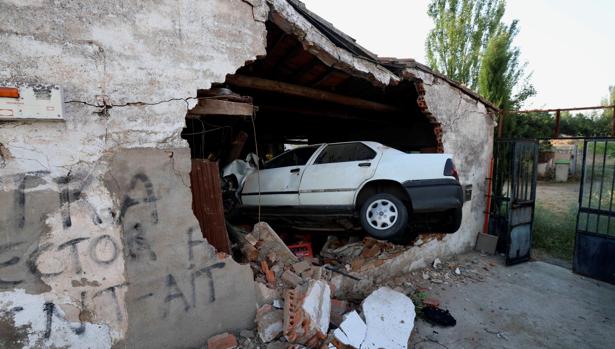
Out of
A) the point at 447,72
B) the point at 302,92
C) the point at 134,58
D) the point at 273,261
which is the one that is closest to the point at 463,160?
the point at 302,92

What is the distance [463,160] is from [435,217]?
234cm

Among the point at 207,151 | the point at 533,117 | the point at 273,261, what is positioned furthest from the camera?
the point at 533,117

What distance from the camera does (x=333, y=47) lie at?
3.68 meters

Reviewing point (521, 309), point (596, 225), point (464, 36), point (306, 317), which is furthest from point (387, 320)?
point (464, 36)

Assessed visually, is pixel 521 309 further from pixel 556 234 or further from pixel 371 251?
pixel 556 234

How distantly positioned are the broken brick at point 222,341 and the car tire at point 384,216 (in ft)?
7.12

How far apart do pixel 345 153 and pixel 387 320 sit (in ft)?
7.92

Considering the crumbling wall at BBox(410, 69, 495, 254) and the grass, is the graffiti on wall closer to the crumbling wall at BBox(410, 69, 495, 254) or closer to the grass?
the crumbling wall at BBox(410, 69, 495, 254)

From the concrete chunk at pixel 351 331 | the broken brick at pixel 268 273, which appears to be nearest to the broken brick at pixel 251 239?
the broken brick at pixel 268 273

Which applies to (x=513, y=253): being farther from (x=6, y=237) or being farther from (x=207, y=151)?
(x=6, y=237)

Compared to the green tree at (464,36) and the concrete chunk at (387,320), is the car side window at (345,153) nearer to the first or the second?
the concrete chunk at (387,320)

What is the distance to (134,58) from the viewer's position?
2564 mm

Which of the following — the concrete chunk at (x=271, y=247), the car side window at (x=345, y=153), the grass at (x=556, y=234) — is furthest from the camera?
the grass at (x=556, y=234)

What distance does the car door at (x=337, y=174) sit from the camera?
4297mm
